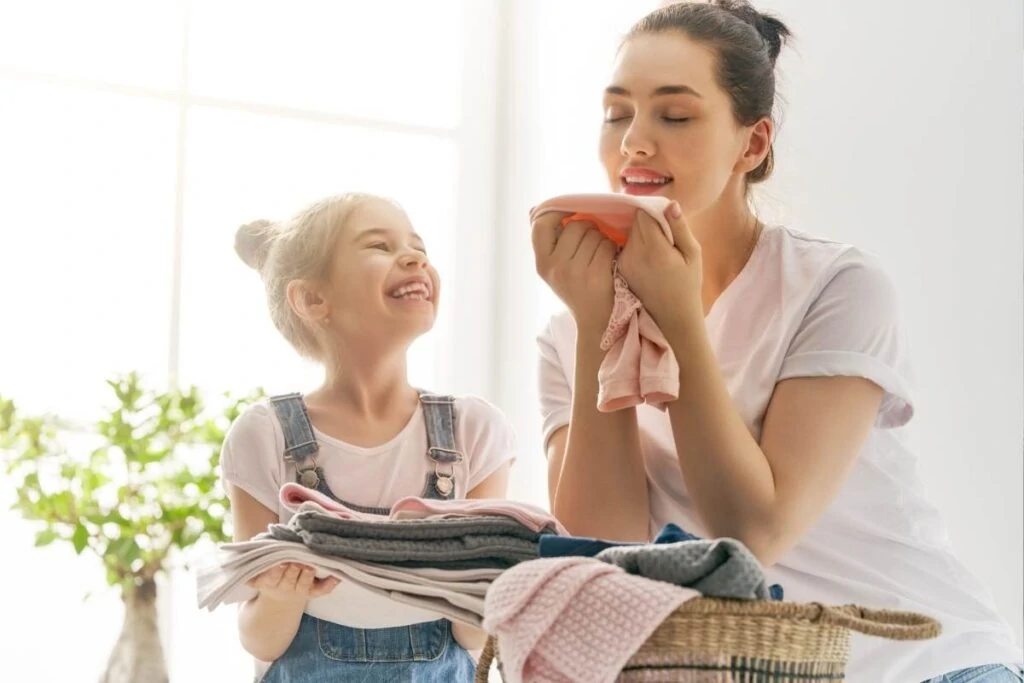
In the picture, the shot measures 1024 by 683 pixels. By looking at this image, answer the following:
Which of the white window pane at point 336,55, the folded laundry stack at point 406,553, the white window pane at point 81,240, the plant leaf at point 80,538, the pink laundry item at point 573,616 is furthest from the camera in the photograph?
the white window pane at point 336,55

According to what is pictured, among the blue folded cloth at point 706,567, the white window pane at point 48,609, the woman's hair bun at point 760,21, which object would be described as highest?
the woman's hair bun at point 760,21

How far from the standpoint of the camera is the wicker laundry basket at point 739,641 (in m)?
0.78

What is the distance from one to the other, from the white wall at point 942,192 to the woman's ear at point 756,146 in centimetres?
26

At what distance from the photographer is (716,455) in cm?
104

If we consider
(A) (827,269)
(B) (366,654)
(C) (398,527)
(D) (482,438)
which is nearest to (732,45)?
(A) (827,269)

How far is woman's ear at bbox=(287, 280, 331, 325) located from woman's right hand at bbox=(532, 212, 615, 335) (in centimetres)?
52

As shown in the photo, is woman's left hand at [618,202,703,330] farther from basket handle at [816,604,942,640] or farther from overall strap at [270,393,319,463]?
overall strap at [270,393,319,463]

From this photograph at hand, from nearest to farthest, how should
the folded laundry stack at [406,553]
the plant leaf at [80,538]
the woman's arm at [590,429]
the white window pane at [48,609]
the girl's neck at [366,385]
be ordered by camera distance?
1. the folded laundry stack at [406,553]
2. the woman's arm at [590,429]
3. the girl's neck at [366,385]
4. the plant leaf at [80,538]
5. the white window pane at [48,609]

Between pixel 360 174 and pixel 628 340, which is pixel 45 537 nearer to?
pixel 360 174

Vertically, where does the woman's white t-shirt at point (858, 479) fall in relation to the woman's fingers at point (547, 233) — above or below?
below

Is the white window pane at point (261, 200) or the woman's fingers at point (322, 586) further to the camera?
the white window pane at point (261, 200)

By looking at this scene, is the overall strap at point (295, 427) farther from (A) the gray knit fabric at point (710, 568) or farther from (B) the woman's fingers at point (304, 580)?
(A) the gray knit fabric at point (710, 568)

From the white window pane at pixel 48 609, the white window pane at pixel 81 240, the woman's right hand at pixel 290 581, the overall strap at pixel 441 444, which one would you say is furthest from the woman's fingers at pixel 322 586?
the white window pane at pixel 81 240


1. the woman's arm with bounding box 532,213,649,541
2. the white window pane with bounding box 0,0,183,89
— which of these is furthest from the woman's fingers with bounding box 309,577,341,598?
the white window pane with bounding box 0,0,183,89
